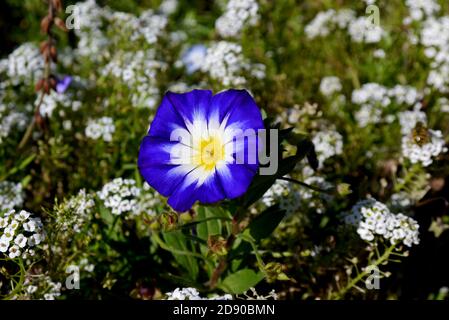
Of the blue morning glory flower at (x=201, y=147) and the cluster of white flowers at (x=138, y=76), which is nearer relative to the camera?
the blue morning glory flower at (x=201, y=147)

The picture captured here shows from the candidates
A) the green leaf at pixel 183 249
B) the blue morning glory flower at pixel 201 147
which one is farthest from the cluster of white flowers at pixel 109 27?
the blue morning glory flower at pixel 201 147

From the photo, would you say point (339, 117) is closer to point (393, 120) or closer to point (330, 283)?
point (393, 120)

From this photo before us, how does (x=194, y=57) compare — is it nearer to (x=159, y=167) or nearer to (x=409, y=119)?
(x=409, y=119)

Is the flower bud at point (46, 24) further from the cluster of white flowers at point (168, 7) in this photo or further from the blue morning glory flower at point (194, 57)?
the cluster of white flowers at point (168, 7)

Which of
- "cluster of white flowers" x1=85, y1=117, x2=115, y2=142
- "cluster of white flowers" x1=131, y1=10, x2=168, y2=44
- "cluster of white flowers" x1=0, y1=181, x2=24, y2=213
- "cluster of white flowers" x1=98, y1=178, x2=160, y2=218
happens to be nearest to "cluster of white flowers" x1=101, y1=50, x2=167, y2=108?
"cluster of white flowers" x1=131, y1=10, x2=168, y2=44

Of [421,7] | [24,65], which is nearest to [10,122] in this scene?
[24,65]

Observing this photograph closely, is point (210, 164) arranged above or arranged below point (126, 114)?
below

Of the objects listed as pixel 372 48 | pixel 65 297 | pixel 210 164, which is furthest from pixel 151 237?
pixel 372 48
